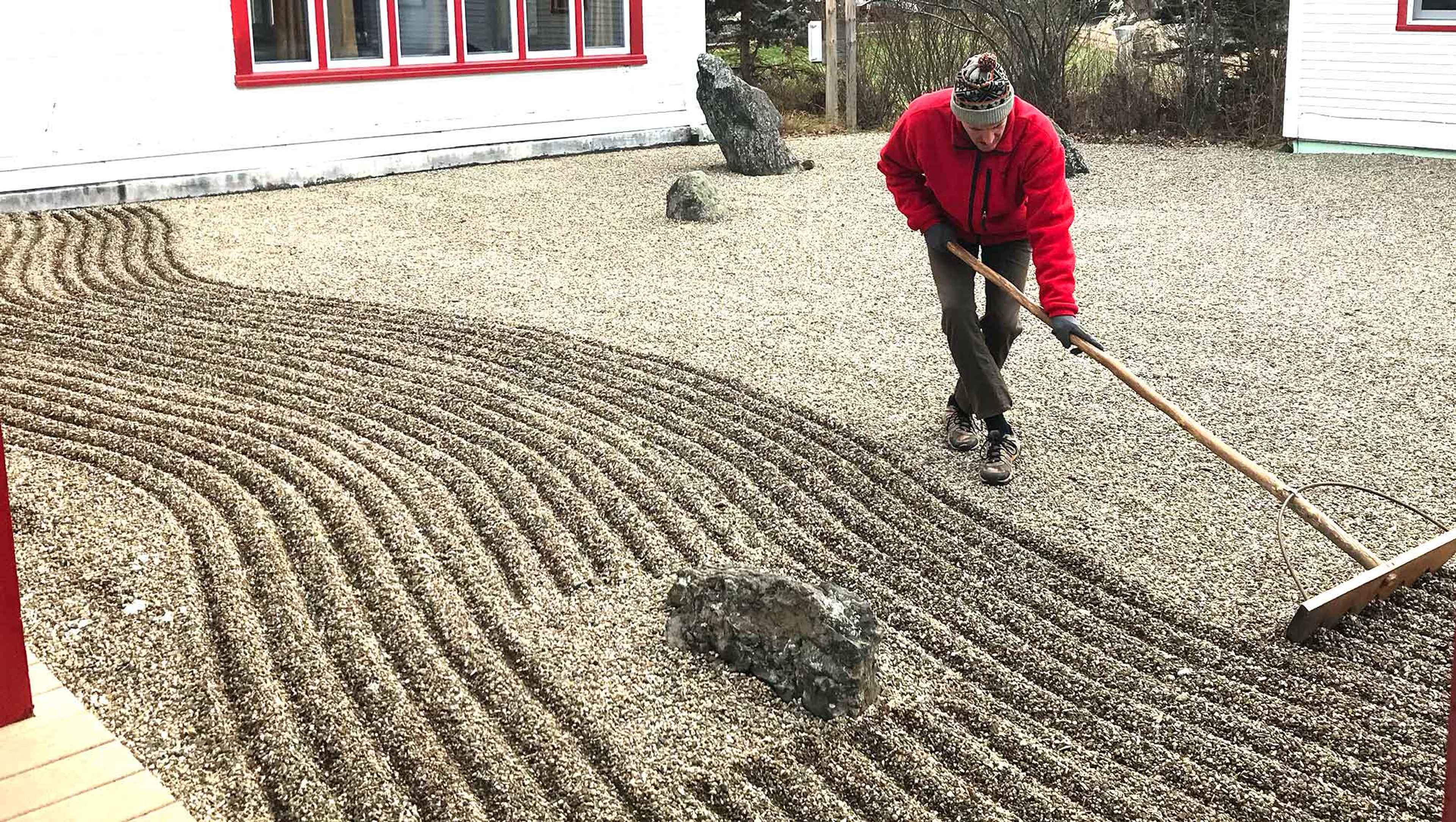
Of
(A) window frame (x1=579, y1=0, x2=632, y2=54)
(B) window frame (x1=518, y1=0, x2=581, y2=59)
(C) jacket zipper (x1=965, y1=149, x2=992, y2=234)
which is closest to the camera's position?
(C) jacket zipper (x1=965, y1=149, x2=992, y2=234)

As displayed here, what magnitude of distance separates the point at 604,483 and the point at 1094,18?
13.7 meters

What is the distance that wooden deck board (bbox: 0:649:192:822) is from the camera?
2914 mm

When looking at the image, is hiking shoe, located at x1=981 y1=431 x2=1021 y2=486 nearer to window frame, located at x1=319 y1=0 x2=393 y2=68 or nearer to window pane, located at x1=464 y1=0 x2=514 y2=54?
window frame, located at x1=319 y1=0 x2=393 y2=68

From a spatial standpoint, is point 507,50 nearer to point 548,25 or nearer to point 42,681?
point 548,25

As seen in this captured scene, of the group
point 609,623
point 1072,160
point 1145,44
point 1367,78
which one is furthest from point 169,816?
point 1145,44

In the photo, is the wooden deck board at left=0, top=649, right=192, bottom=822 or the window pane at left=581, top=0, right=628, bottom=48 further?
the window pane at left=581, top=0, right=628, bottom=48

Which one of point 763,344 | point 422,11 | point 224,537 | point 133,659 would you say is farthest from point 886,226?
point 133,659

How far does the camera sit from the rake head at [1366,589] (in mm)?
3979

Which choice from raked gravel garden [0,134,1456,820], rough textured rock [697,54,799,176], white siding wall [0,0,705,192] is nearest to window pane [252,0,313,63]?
white siding wall [0,0,705,192]

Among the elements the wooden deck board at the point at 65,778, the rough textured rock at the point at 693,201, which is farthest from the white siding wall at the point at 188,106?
the wooden deck board at the point at 65,778

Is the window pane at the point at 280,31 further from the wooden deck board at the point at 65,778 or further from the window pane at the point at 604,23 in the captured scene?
the wooden deck board at the point at 65,778

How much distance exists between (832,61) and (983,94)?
12605 millimetres

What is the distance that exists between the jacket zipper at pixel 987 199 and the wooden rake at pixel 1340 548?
39.0 inches

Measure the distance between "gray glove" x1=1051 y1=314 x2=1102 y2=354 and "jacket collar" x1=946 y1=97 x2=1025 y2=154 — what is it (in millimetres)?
705
